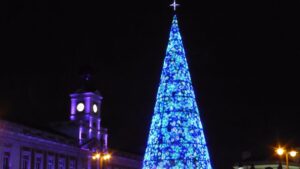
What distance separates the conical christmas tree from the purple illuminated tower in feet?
85.1

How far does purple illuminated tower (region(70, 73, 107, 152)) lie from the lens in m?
66.9

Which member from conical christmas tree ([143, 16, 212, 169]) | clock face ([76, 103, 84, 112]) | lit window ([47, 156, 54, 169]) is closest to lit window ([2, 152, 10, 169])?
lit window ([47, 156, 54, 169])

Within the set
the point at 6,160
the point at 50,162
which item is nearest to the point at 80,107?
the point at 50,162

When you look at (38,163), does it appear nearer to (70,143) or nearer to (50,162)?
(50,162)

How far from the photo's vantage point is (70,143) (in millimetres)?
60406

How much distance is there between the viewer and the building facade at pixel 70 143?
165ft

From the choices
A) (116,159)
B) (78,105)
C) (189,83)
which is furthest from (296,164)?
(189,83)

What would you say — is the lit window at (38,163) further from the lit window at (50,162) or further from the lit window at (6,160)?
the lit window at (6,160)

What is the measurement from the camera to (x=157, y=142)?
133 ft

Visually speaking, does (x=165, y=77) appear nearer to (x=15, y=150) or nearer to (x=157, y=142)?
(x=157, y=142)

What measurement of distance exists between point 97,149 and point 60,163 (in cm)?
702

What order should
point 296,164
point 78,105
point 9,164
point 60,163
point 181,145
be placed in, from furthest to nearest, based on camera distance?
1. point 296,164
2. point 78,105
3. point 60,163
4. point 9,164
5. point 181,145

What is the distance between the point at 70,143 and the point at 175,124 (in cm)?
2229

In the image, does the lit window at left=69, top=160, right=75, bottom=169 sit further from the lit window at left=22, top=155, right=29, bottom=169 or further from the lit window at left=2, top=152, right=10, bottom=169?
the lit window at left=2, top=152, right=10, bottom=169
